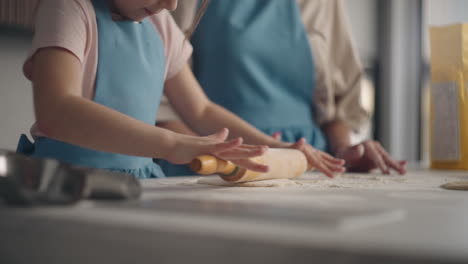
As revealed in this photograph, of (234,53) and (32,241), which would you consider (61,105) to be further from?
(234,53)

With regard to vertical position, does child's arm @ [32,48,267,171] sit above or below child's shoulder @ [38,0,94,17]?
below

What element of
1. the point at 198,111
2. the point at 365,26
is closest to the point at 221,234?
the point at 198,111

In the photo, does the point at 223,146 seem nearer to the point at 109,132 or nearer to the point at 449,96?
the point at 109,132

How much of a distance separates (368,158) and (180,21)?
53cm

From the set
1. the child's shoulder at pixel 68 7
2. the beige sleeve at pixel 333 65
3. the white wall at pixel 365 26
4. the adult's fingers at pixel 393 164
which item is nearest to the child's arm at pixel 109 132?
the child's shoulder at pixel 68 7

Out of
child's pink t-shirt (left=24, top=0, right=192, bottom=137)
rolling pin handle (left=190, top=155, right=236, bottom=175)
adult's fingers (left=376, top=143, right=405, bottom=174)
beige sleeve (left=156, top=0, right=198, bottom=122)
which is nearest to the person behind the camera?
rolling pin handle (left=190, top=155, right=236, bottom=175)

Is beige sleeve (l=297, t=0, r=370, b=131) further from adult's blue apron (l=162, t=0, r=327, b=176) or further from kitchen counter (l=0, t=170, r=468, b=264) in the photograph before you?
kitchen counter (l=0, t=170, r=468, b=264)

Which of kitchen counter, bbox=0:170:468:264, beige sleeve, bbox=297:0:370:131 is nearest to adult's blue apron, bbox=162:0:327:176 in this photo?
beige sleeve, bbox=297:0:370:131

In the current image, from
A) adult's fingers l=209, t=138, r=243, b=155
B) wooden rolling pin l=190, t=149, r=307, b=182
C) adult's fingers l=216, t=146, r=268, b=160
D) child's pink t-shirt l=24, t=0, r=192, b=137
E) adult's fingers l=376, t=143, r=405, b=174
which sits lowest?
adult's fingers l=376, t=143, r=405, b=174

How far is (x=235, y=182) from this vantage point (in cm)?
63

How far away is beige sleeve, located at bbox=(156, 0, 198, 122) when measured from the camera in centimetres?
121

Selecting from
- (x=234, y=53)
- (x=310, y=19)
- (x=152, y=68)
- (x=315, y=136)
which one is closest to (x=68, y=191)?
(x=152, y=68)

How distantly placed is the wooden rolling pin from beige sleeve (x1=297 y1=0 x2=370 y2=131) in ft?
2.15

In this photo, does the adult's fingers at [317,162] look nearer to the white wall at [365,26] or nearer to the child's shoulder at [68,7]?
the child's shoulder at [68,7]
